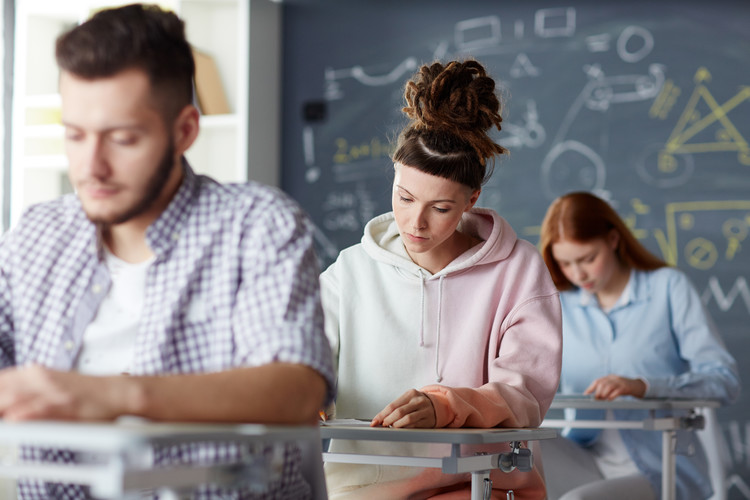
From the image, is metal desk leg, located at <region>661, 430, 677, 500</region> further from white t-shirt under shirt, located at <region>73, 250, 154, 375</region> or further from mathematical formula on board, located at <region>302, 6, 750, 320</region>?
white t-shirt under shirt, located at <region>73, 250, 154, 375</region>

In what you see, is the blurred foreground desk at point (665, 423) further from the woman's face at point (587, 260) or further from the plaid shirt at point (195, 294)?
the plaid shirt at point (195, 294)

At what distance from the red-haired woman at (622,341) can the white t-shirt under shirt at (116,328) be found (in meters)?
1.84

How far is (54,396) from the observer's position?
961 millimetres

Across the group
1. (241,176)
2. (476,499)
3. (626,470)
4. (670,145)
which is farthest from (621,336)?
(241,176)

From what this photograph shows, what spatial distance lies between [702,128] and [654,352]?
1.18 m

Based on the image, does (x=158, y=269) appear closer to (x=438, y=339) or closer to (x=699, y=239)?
(x=438, y=339)

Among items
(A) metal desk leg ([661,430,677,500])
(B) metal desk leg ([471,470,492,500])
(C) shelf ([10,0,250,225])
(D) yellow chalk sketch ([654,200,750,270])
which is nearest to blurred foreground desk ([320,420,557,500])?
(B) metal desk leg ([471,470,492,500])

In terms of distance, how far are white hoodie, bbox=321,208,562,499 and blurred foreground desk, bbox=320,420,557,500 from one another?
0.58 feet

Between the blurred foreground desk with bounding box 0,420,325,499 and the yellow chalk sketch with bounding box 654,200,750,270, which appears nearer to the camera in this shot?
the blurred foreground desk with bounding box 0,420,325,499

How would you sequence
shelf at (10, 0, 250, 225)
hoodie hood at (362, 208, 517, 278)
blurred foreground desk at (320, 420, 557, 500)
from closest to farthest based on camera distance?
blurred foreground desk at (320, 420, 557, 500), hoodie hood at (362, 208, 517, 278), shelf at (10, 0, 250, 225)

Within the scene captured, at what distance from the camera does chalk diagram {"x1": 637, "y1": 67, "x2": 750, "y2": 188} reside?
381 centimetres

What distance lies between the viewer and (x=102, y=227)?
1228 mm

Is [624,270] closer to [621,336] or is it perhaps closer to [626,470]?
[621,336]

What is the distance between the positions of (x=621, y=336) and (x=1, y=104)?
285 cm
